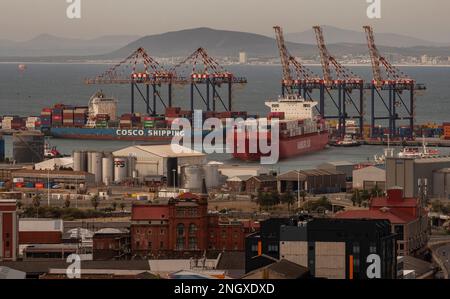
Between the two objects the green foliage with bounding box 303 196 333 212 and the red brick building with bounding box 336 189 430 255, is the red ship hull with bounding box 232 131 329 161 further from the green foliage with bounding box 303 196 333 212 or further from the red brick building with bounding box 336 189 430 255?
the red brick building with bounding box 336 189 430 255

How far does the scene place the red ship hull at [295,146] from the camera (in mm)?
42375

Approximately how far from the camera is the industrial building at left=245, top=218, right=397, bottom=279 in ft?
46.2

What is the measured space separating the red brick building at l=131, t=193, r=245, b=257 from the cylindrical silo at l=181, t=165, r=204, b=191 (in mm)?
11913

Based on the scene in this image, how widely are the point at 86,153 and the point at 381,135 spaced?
17.8m

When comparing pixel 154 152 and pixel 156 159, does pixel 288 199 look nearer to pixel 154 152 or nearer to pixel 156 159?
pixel 156 159

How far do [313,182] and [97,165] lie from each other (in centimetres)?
540

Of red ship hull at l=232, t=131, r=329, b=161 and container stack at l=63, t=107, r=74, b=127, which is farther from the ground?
container stack at l=63, t=107, r=74, b=127

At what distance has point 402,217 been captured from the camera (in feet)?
64.4

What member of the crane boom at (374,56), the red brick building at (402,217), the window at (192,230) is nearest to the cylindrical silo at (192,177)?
the red brick building at (402,217)

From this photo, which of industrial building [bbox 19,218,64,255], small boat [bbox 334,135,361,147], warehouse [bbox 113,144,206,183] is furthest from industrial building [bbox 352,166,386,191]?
small boat [bbox 334,135,361,147]

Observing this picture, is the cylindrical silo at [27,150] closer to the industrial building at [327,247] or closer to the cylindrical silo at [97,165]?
the cylindrical silo at [97,165]

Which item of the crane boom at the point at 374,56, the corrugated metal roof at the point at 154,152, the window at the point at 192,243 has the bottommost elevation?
the window at the point at 192,243

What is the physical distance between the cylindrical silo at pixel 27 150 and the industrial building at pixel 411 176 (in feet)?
41.7
